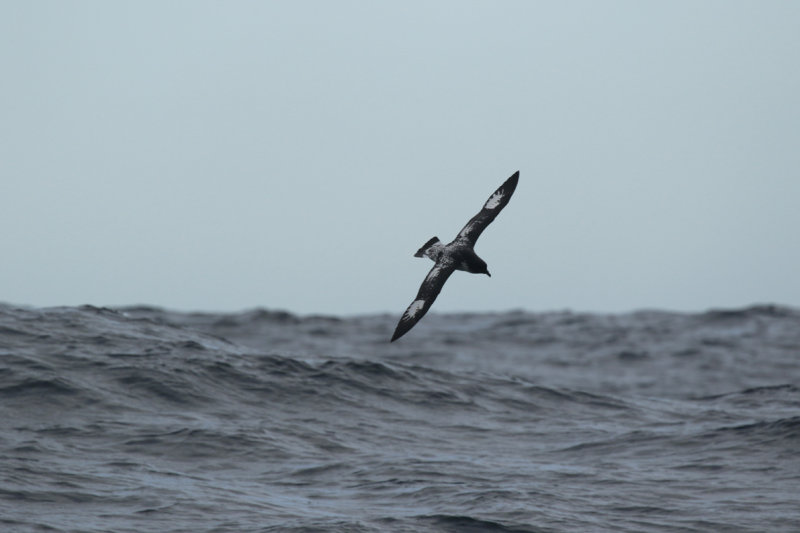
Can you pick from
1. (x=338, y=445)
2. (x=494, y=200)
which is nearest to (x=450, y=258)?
(x=494, y=200)

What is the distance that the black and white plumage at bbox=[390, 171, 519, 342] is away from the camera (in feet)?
44.2

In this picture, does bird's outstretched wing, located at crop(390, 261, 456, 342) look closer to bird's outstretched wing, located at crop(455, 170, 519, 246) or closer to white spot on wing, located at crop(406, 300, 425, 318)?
white spot on wing, located at crop(406, 300, 425, 318)

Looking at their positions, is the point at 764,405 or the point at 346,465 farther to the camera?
the point at 764,405

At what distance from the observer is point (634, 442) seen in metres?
19.1

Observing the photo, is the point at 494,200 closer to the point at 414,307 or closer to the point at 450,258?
the point at 450,258

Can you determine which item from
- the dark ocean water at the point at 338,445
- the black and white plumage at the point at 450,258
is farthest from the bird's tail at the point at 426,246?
the dark ocean water at the point at 338,445

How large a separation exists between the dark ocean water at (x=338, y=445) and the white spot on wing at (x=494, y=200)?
13.8ft

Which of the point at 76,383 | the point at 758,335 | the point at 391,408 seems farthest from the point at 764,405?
the point at 758,335

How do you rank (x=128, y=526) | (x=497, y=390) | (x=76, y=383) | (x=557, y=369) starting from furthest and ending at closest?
(x=557, y=369) < (x=497, y=390) < (x=76, y=383) < (x=128, y=526)

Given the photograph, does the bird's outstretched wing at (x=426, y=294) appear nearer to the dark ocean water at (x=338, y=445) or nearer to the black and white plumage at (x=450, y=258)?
the black and white plumage at (x=450, y=258)

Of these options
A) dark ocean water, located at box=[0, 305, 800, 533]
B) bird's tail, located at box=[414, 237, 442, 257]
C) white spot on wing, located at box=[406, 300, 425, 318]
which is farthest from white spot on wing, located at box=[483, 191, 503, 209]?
dark ocean water, located at box=[0, 305, 800, 533]

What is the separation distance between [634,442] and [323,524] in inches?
299

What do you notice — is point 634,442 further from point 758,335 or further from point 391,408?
point 758,335

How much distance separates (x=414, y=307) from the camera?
13547mm
